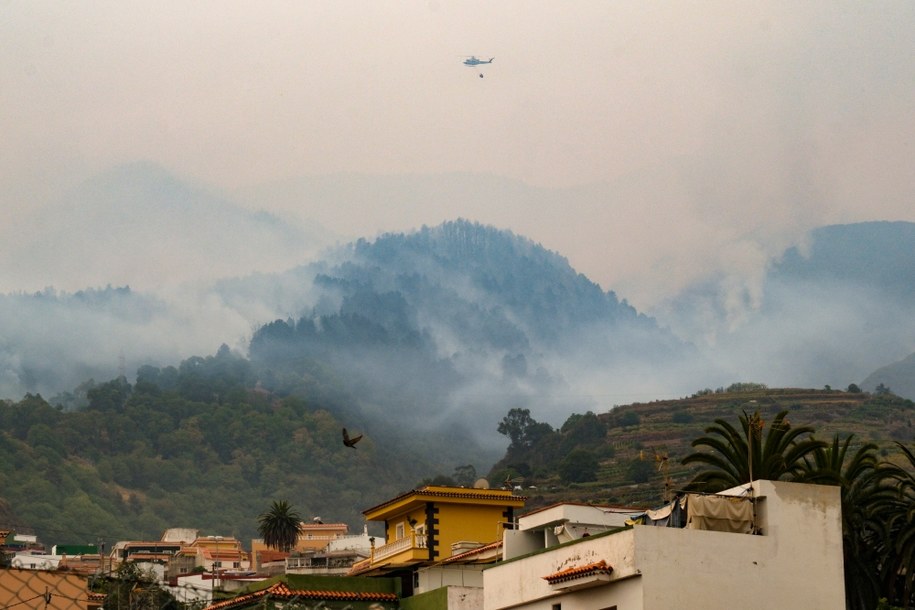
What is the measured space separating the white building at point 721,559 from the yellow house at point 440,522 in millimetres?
26390

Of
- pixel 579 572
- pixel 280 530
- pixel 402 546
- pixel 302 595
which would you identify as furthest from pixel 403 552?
pixel 280 530

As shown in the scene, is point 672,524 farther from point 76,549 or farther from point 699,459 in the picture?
point 76,549

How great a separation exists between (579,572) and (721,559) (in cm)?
401

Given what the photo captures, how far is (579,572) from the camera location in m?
44.1

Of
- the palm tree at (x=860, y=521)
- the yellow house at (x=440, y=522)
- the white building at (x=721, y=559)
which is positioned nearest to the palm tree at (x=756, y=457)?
the palm tree at (x=860, y=521)

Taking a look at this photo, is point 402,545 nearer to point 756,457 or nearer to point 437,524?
point 437,524

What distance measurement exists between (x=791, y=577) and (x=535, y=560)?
7988 millimetres

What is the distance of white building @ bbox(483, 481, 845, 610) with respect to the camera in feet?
139

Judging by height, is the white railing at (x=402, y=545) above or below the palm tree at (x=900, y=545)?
above

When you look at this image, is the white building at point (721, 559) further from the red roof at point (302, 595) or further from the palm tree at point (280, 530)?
the palm tree at point (280, 530)

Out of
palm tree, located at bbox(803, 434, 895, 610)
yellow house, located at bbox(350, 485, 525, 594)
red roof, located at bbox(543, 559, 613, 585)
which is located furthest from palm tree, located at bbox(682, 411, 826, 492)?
yellow house, located at bbox(350, 485, 525, 594)

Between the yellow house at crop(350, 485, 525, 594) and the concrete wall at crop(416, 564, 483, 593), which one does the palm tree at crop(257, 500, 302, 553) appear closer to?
the yellow house at crop(350, 485, 525, 594)

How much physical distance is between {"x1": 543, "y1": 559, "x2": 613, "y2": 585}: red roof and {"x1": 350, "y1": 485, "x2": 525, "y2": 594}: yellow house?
25819 millimetres

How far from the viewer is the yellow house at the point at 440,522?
72.9m
